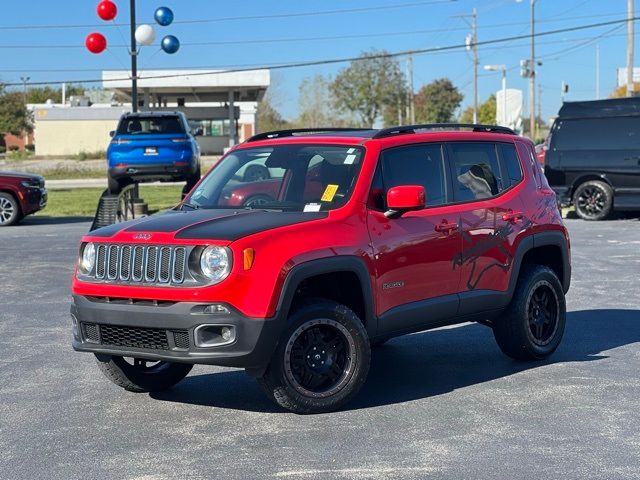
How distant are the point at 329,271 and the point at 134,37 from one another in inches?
899

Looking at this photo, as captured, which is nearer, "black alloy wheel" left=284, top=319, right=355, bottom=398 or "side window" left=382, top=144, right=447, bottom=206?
"black alloy wheel" left=284, top=319, right=355, bottom=398

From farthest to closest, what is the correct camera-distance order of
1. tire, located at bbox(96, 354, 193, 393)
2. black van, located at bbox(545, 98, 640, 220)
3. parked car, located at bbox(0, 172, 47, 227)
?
parked car, located at bbox(0, 172, 47, 227), black van, located at bbox(545, 98, 640, 220), tire, located at bbox(96, 354, 193, 393)

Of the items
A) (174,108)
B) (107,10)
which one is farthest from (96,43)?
(174,108)

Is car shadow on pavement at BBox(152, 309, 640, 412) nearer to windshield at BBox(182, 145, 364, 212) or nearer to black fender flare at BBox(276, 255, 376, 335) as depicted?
black fender flare at BBox(276, 255, 376, 335)

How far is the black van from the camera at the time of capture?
21391mm

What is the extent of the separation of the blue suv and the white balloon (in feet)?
19.5

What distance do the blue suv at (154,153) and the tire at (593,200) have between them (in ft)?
26.8

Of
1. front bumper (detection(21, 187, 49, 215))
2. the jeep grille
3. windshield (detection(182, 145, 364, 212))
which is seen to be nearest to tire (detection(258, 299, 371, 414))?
the jeep grille

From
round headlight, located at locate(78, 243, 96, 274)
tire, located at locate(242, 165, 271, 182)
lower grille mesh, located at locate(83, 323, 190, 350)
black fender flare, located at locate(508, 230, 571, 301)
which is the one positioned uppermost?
tire, located at locate(242, 165, 271, 182)

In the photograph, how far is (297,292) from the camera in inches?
272

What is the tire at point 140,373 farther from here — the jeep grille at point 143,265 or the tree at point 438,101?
the tree at point 438,101

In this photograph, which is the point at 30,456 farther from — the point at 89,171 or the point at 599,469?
the point at 89,171

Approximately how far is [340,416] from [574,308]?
16.8 feet

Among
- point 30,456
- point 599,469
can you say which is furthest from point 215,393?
point 599,469
